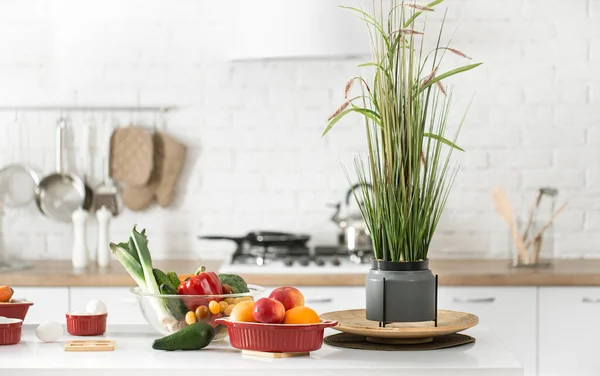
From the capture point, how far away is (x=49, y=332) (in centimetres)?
221

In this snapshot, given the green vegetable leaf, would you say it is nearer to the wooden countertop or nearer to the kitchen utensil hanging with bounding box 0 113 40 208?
the wooden countertop

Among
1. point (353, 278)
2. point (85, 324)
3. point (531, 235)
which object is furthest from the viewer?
point (531, 235)

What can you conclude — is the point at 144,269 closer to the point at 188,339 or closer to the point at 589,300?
the point at 188,339

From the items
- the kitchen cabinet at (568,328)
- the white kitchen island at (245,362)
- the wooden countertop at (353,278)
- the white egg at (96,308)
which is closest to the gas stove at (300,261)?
the wooden countertop at (353,278)

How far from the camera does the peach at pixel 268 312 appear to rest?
1.98 m

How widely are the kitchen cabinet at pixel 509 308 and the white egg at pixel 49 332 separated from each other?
1.98m

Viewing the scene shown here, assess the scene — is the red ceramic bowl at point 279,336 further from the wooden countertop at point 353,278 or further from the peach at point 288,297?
the wooden countertop at point 353,278

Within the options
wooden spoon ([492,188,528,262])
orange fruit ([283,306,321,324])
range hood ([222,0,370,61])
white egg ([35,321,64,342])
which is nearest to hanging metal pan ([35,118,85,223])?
range hood ([222,0,370,61])

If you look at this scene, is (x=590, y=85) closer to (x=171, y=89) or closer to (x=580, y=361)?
(x=580, y=361)

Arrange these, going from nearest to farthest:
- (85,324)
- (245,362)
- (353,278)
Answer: (245,362) < (85,324) < (353,278)

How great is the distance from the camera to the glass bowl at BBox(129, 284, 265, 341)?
2.14 m

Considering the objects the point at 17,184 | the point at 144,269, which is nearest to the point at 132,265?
the point at 144,269

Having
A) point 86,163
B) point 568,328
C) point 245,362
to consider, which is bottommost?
point 568,328

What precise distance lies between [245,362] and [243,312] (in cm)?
12
